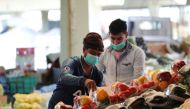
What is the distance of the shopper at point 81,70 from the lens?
235 cm

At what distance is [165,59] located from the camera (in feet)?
17.2

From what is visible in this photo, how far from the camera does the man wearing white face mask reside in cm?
288

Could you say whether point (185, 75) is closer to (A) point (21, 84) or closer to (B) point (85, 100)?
(B) point (85, 100)

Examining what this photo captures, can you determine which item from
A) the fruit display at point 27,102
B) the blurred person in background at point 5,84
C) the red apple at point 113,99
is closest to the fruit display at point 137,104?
the red apple at point 113,99

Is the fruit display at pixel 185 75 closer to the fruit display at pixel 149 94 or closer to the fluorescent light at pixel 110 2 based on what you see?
the fruit display at pixel 149 94

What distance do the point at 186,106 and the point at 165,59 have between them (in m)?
3.95

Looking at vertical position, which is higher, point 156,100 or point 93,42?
point 93,42

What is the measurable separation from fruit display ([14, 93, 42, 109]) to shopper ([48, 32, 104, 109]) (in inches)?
51.2

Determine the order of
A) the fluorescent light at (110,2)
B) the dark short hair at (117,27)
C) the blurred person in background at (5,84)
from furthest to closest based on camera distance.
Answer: the fluorescent light at (110,2), the blurred person in background at (5,84), the dark short hair at (117,27)

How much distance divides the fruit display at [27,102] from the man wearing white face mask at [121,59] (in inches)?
43.5

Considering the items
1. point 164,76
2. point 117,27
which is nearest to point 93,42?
point 117,27

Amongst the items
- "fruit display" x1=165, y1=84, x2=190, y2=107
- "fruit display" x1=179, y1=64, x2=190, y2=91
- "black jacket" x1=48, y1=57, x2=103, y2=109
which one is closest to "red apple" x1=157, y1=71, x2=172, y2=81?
"fruit display" x1=179, y1=64, x2=190, y2=91

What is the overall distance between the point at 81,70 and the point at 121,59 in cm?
66

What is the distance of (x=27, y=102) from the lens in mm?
3854
